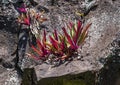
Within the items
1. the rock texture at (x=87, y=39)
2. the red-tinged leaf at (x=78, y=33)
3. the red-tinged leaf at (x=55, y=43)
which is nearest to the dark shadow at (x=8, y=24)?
the rock texture at (x=87, y=39)

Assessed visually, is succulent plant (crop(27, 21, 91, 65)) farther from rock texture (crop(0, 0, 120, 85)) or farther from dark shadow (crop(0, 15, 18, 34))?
dark shadow (crop(0, 15, 18, 34))

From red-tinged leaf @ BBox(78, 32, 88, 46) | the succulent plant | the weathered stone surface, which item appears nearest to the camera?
the weathered stone surface

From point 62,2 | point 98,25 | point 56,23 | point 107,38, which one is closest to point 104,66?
point 107,38

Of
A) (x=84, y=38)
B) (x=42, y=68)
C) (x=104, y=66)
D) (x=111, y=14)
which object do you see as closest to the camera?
(x=104, y=66)

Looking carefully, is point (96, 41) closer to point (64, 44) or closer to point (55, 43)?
point (64, 44)

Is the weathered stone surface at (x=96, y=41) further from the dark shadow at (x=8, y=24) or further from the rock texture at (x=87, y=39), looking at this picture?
the dark shadow at (x=8, y=24)

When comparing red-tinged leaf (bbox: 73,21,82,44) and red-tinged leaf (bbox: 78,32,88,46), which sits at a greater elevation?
red-tinged leaf (bbox: 73,21,82,44)

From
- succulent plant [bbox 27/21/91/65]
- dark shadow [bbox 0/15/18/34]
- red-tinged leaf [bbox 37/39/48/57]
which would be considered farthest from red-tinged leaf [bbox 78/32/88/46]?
dark shadow [bbox 0/15/18/34]

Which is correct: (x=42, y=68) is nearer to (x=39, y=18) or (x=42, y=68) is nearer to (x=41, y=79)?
(x=41, y=79)
